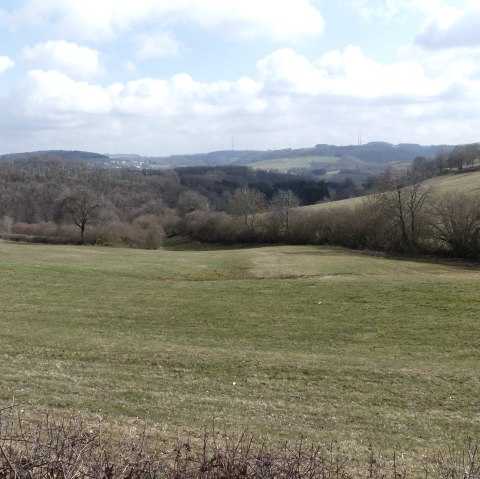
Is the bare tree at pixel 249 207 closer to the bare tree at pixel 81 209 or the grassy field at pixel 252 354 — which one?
the bare tree at pixel 81 209

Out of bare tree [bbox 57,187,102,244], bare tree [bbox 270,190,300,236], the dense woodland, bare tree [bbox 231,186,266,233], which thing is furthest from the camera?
bare tree [bbox 231,186,266,233]

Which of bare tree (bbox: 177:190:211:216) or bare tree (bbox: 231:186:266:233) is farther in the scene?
bare tree (bbox: 177:190:211:216)

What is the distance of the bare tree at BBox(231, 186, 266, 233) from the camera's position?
84.1m

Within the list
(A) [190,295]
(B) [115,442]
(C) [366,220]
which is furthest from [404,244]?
(B) [115,442]

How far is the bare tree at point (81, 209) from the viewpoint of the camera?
74.9 metres

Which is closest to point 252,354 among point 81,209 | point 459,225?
point 459,225

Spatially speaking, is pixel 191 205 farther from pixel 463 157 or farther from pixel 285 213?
pixel 463 157

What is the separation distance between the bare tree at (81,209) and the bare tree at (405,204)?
45.5 metres

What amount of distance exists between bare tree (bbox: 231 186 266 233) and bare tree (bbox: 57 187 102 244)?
2582 centimetres

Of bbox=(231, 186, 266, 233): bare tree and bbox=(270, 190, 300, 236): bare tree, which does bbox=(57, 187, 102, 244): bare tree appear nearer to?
bbox=(231, 186, 266, 233): bare tree

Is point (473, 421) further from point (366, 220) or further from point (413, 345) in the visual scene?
point (366, 220)

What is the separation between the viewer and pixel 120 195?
153 metres

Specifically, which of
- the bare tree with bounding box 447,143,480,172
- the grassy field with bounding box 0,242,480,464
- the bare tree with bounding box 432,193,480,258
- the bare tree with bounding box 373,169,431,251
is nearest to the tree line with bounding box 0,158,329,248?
the bare tree with bounding box 373,169,431,251

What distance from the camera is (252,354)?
57.2ft
